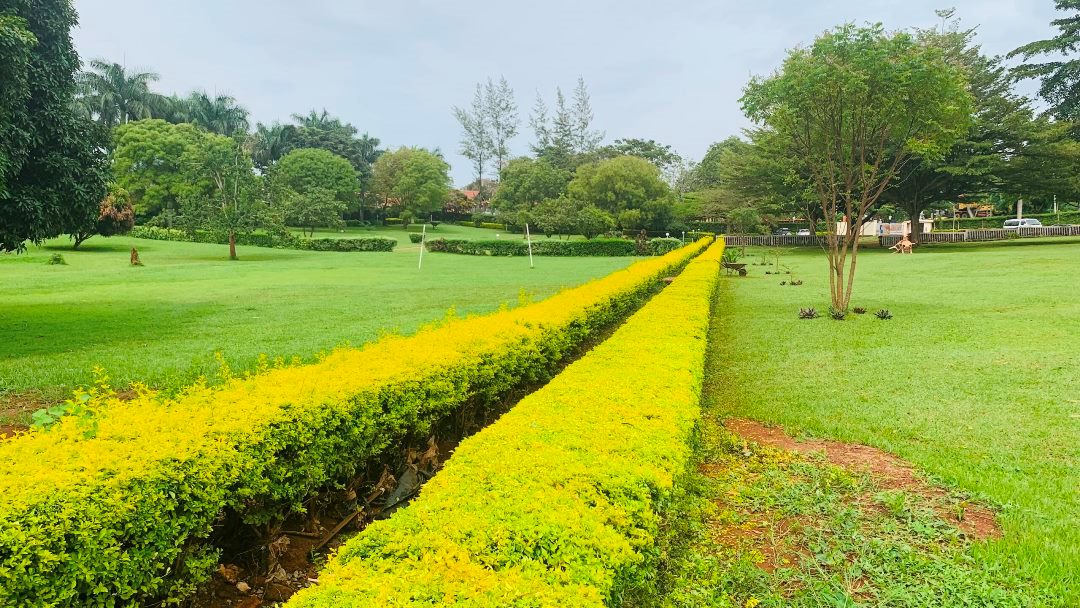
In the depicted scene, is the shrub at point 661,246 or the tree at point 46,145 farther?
the shrub at point 661,246

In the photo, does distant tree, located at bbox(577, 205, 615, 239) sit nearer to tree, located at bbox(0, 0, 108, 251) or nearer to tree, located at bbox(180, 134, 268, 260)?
tree, located at bbox(180, 134, 268, 260)

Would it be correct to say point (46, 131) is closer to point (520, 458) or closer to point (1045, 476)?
point (520, 458)

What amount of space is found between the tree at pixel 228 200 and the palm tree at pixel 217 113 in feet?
84.2

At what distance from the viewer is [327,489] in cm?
336

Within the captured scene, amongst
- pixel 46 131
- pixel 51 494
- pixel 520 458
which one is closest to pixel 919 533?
pixel 520 458

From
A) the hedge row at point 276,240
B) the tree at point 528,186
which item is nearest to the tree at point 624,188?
the tree at point 528,186

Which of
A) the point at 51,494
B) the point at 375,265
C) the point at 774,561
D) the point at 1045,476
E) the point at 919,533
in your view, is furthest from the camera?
the point at 375,265

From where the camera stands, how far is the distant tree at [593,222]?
1677 inches

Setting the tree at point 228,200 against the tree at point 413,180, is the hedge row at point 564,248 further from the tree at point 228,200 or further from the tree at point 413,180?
the tree at point 413,180

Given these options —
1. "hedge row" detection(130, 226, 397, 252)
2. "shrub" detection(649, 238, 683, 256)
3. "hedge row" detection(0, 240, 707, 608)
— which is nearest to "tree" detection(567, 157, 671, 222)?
"shrub" detection(649, 238, 683, 256)

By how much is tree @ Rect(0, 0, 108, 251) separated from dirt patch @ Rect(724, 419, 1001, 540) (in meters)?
9.32

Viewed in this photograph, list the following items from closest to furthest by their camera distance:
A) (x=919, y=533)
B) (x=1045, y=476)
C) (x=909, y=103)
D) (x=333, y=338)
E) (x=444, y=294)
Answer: (x=919, y=533) → (x=1045, y=476) → (x=333, y=338) → (x=909, y=103) → (x=444, y=294)

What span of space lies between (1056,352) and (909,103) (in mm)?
4539

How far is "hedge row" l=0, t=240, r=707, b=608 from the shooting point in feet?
6.37
